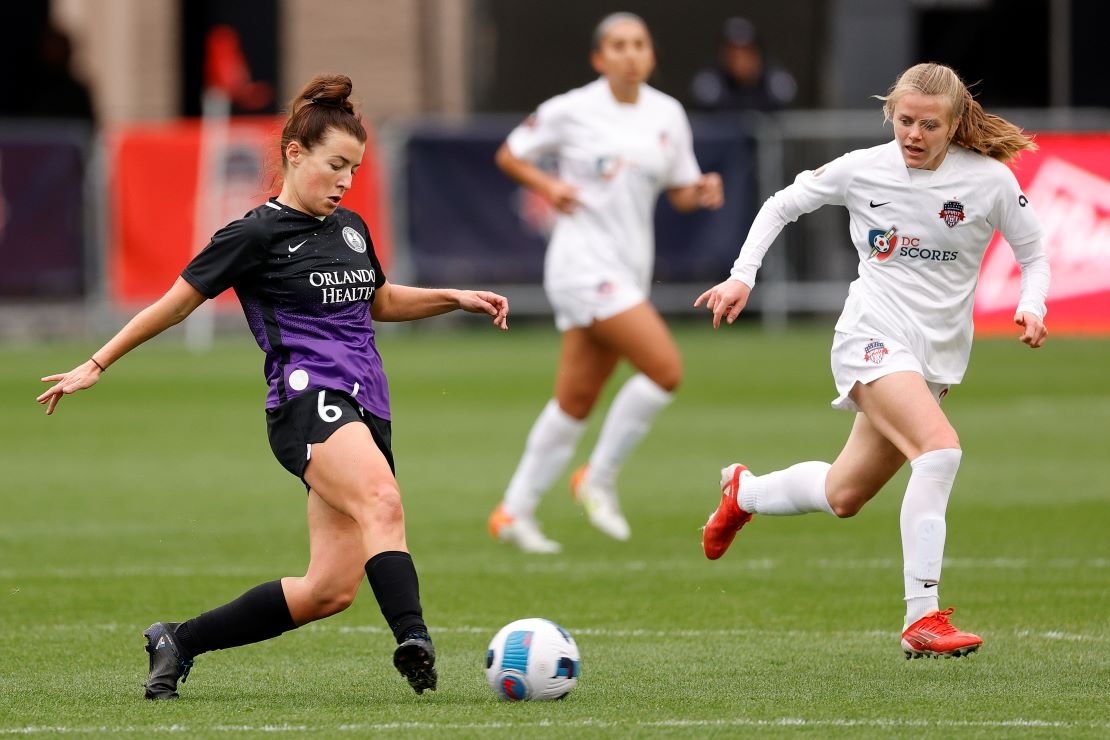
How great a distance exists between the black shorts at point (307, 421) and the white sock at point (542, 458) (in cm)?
380

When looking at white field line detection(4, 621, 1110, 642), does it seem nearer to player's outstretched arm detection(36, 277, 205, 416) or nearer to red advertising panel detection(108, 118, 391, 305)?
player's outstretched arm detection(36, 277, 205, 416)

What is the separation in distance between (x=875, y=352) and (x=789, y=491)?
29.2 inches

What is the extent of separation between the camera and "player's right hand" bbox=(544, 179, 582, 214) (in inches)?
395

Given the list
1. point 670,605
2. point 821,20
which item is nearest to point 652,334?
point 670,605

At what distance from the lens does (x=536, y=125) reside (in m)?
10.5

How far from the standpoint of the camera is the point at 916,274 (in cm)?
688

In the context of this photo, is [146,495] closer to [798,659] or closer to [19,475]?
[19,475]

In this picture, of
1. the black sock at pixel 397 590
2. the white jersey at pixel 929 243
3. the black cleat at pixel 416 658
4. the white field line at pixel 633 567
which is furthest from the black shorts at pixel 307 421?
the white field line at pixel 633 567

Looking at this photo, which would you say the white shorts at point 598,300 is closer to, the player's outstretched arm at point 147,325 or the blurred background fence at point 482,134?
the player's outstretched arm at point 147,325

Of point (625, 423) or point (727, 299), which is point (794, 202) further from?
point (625, 423)

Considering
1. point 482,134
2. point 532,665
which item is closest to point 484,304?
point 532,665

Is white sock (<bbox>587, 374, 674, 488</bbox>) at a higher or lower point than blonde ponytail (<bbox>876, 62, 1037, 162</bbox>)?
lower

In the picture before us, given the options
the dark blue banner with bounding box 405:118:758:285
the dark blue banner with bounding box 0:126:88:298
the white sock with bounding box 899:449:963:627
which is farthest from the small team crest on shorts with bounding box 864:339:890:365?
the dark blue banner with bounding box 0:126:88:298

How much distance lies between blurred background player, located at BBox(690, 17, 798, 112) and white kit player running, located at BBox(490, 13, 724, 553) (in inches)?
442
